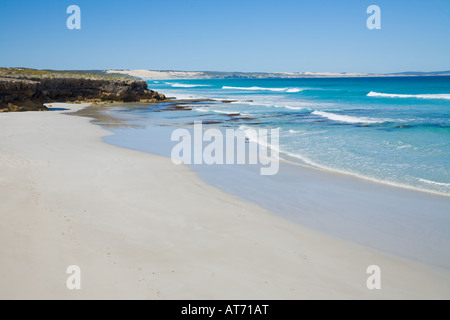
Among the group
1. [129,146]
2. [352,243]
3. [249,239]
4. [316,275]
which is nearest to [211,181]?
[249,239]

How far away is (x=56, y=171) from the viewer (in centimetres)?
1034

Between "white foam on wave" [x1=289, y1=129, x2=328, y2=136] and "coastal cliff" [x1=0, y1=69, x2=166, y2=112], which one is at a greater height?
"coastal cliff" [x1=0, y1=69, x2=166, y2=112]

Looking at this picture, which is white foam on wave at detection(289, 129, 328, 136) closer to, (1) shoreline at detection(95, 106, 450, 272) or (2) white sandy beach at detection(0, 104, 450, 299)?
(1) shoreline at detection(95, 106, 450, 272)

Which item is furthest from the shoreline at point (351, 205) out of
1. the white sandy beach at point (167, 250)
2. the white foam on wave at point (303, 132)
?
the white foam on wave at point (303, 132)

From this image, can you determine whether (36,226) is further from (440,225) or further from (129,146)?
(129,146)

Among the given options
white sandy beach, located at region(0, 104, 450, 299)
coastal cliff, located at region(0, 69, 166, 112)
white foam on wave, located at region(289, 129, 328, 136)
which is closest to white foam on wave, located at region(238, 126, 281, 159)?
white foam on wave, located at region(289, 129, 328, 136)

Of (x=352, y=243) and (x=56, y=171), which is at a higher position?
(x=56, y=171)

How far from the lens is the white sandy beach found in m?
4.76

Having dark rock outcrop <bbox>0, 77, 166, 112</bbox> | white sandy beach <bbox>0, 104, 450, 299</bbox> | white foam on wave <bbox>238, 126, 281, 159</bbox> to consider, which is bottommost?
white sandy beach <bbox>0, 104, 450, 299</bbox>

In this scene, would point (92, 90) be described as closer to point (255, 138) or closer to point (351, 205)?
point (255, 138)

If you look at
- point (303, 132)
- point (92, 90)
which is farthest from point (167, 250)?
point (92, 90)

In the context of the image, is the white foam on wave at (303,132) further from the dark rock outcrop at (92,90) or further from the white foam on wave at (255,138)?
the dark rock outcrop at (92,90)

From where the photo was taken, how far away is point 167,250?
5785 mm

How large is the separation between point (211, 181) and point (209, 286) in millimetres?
5391
